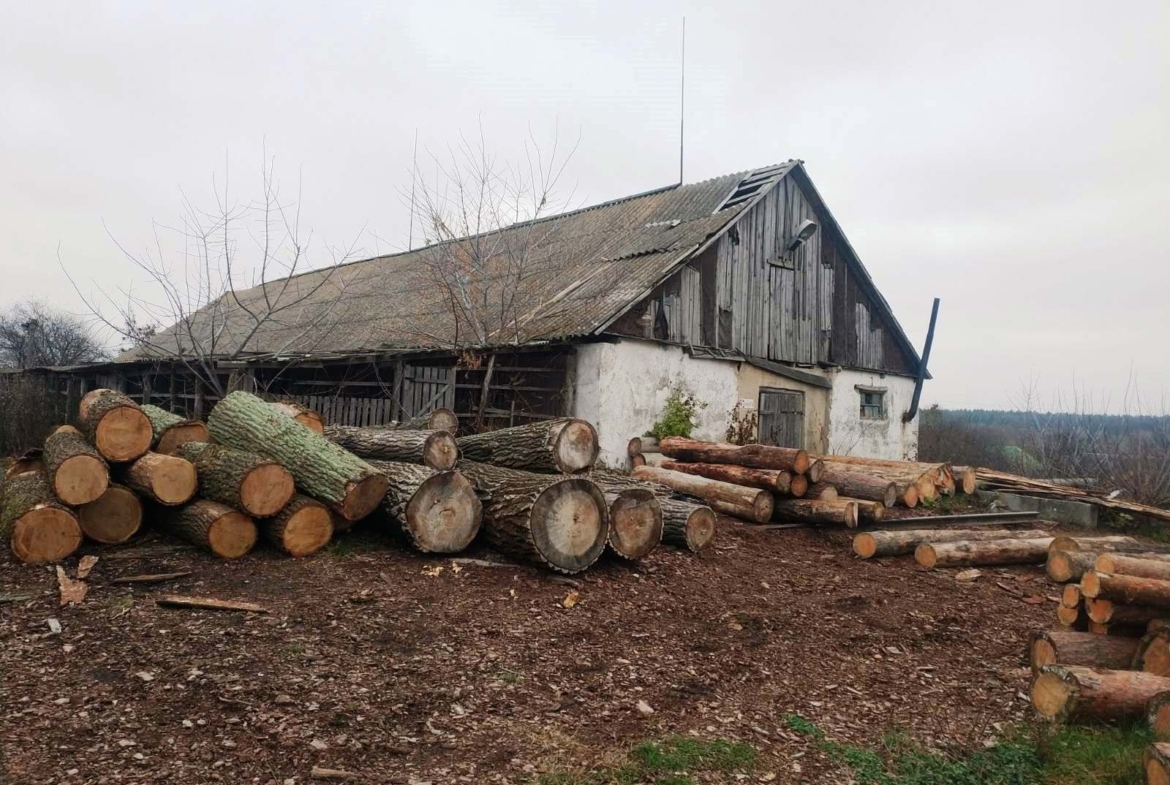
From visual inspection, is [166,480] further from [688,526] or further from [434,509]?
[688,526]

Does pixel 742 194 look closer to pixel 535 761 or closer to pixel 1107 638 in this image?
pixel 1107 638

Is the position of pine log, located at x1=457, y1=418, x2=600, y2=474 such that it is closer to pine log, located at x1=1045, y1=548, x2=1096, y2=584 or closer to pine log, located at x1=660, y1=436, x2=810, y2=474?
pine log, located at x1=660, y1=436, x2=810, y2=474

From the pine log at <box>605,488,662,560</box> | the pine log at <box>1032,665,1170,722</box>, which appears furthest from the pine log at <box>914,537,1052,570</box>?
the pine log at <box>1032,665,1170,722</box>

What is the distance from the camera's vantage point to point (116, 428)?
6082 millimetres

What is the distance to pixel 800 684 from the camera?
4387 millimetres

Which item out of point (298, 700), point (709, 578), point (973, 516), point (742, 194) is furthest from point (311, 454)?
point (742, 194)

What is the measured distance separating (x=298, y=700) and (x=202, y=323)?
22.8 meters

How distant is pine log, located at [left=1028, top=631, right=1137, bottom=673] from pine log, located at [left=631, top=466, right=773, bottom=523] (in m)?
4.38

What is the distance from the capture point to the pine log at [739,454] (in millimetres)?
8984

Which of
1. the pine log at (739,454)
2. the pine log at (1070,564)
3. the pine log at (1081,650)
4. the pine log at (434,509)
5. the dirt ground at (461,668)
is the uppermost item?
the pine log at (739,454)

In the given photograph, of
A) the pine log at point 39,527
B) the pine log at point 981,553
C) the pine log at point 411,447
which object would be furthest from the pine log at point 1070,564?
the pine log at point 39,527

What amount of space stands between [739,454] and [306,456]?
19.1 ft

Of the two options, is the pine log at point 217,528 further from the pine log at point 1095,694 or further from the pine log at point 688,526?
the pine log at point 1095,694

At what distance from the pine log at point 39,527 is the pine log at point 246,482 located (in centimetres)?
97
